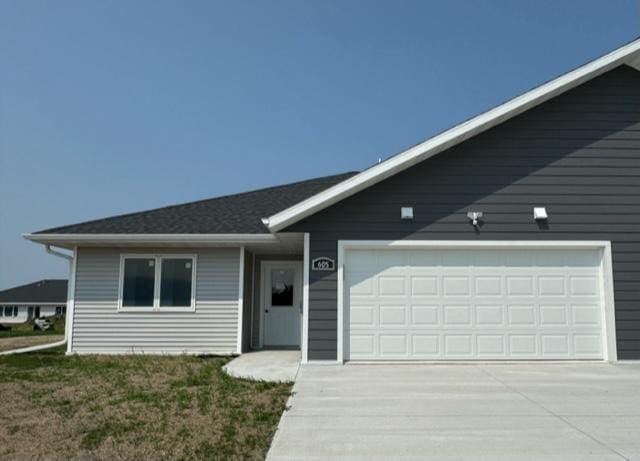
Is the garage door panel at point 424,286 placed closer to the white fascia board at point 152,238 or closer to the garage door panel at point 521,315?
the garage door panel at point 521,315

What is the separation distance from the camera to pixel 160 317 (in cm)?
1080

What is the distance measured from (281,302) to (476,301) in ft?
16.4

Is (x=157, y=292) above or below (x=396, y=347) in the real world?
above

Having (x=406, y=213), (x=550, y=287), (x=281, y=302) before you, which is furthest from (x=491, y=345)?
(x=281, y=302)

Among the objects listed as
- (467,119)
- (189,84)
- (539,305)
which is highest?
(189,84)

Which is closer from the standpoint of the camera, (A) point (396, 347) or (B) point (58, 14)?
(A) point (396, 347)

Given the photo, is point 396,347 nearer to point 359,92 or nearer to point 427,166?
point 427,166

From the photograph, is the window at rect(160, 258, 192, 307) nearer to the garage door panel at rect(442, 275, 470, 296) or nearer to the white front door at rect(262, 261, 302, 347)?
the white front door at rect(262, 261, 302, 347)

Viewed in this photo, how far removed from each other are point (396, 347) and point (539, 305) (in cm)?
270

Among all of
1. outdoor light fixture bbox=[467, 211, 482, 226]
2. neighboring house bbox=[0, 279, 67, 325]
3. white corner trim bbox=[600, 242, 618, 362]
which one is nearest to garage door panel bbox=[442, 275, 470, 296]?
outdoor light fixture bbox=[467, 211, 482, 226]

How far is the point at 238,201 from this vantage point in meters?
13.1

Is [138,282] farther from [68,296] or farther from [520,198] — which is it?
[520,198]

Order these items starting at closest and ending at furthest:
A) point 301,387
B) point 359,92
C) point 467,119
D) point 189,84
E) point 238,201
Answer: point 301,387, point 467,119, point 238,201, point 189,84, point 359,92

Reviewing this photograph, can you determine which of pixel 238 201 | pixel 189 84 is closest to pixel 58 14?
pixel 189 84
